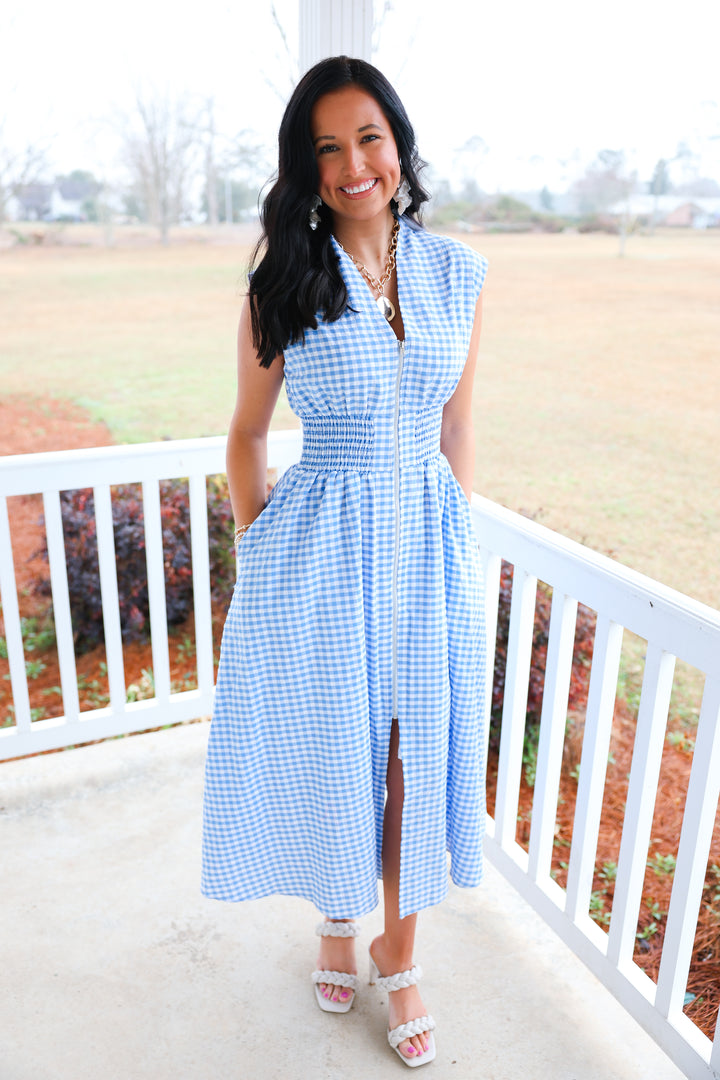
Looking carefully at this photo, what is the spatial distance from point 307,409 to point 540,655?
2124 millimetres

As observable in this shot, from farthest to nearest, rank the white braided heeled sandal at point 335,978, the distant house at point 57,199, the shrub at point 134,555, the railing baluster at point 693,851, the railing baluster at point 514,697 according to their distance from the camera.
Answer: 1. the distant house at point 57,199
2. the shrub at point 134,555
3. the railing baluster at point 514,697
4. the white braided heeled sandal at point 335,978
5. the railing baluster at point 693,851

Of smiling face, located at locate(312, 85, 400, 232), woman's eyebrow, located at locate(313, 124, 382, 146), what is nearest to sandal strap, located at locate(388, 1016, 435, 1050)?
smiling face, located at locate(312, 85, 400, 232)

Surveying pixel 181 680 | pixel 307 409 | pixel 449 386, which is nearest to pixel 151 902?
pixel 307 409

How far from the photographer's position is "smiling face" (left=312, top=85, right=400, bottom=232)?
1328 mm

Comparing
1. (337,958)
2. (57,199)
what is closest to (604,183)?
(57,199)

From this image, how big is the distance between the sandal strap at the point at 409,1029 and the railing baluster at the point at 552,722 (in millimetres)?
416

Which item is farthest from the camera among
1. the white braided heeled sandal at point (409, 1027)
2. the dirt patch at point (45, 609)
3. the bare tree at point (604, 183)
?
the bare tree at point (604, 183)

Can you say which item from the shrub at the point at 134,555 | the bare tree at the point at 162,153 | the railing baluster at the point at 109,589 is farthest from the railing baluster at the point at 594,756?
the bare tree at the point at 162,153

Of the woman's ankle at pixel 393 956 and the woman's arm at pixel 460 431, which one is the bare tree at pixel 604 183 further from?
the woman's ankle at pixel 393 956

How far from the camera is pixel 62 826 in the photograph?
2.21m

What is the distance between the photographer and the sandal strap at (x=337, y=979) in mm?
1673

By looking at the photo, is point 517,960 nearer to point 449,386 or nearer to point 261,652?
point 261,652

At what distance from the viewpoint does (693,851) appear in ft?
4.47

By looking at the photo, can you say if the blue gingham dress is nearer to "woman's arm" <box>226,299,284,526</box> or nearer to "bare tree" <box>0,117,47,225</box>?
"woman's arm" <box>226,299,284,526</box>
